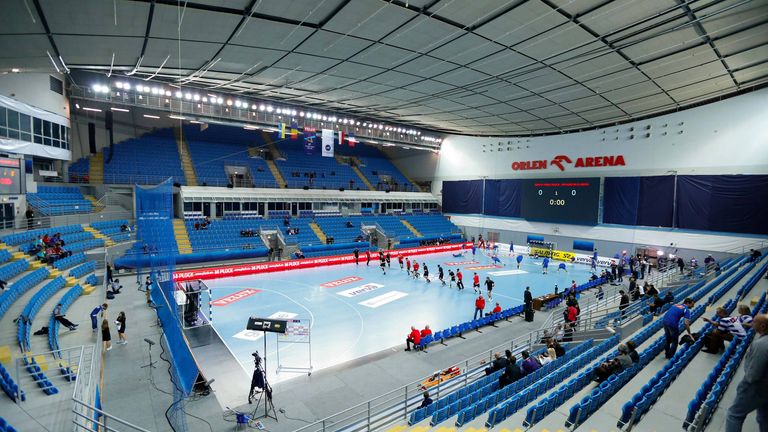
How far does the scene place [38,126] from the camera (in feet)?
64.7

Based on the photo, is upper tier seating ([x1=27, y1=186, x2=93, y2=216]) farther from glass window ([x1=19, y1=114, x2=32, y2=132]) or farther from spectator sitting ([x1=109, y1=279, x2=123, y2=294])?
spectator sitting ([x1=109, y1=279, x2=123, y2=294])

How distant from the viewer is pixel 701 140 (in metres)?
25.8

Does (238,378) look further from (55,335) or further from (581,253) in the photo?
(581,253)

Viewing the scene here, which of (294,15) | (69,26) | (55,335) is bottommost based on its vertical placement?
(55,335)

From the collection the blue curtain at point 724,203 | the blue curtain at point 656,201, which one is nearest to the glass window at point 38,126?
the blue curtain at point 656,201

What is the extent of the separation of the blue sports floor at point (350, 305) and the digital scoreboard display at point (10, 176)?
10.4 m

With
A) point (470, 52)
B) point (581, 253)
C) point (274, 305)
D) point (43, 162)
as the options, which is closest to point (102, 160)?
point (43, 162)

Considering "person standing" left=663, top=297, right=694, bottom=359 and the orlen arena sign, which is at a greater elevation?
the orlen arena sign

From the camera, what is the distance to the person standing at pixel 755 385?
3549mm

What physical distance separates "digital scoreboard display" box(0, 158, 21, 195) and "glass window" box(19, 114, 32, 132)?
75.2 inches

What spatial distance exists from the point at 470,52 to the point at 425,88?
19.6 ft

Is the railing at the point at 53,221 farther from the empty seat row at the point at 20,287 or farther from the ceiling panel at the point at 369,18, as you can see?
the ceiling panel at the point at 369,18

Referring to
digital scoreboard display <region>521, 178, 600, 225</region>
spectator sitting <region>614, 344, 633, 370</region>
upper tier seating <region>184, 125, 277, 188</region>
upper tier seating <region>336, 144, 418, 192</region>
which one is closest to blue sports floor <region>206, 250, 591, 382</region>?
digital scoreboard display <region>521, 178, 600, 225</region>

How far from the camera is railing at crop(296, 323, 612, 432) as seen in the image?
24.9 feet
